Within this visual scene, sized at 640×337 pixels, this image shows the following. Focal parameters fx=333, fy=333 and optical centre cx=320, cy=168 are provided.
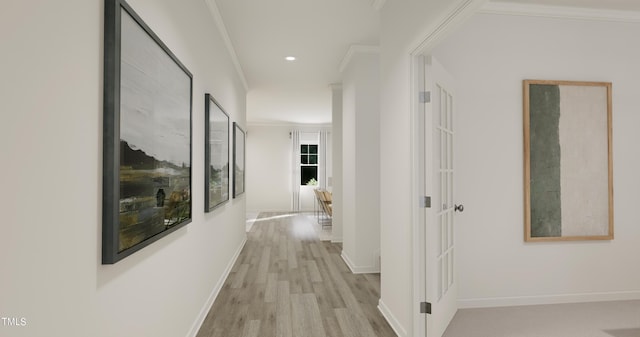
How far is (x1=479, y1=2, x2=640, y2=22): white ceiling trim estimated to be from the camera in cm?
300

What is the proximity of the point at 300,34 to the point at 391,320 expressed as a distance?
118 inches

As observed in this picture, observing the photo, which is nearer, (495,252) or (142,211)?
(142,211)

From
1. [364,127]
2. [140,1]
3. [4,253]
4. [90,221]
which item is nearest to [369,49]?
[364,127]

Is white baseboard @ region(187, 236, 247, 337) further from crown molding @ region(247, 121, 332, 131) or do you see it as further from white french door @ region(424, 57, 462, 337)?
crown molding @ region(247, 121, 332, 131)

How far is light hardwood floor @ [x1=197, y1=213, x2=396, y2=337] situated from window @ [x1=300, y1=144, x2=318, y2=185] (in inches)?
220

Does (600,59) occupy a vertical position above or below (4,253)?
above

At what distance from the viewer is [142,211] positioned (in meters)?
1.45

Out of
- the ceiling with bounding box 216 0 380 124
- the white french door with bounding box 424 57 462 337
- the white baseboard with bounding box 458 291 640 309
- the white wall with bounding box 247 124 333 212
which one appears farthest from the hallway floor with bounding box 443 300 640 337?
the white wall with bounding box 247 124 333 212

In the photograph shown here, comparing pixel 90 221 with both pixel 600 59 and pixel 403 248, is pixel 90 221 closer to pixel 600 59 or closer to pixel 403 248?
pixel 403 248

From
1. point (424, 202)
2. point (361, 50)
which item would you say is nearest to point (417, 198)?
point (424, 202)

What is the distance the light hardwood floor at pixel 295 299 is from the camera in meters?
2.54

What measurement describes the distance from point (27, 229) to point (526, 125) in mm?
3441

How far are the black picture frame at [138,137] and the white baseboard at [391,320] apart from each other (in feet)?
5.52

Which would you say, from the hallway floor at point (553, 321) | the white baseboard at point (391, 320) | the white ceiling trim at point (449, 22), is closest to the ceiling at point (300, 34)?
the white ceiling trim at point (449, 22)
